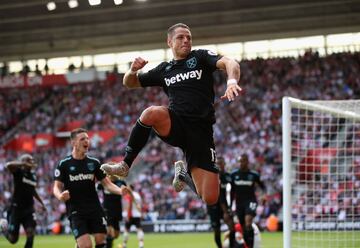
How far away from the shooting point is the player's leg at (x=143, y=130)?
7699 millimetres

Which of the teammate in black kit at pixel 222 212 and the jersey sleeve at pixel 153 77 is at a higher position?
the jersey sleeve at pixel 153 77

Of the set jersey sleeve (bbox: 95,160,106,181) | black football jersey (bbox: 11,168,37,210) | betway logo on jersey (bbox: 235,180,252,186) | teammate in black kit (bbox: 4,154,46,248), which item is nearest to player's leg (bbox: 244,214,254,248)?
betway logo on jersey (bbox: 235,180,252,186)

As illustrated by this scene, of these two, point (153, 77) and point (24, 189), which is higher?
point (153, 77)

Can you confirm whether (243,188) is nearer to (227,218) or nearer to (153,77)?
(227,218)

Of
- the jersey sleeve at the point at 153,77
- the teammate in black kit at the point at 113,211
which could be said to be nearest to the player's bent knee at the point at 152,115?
the jersey sleeve at the point at 153,77

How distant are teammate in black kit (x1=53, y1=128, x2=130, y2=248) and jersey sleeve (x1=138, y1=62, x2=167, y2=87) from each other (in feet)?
8.37

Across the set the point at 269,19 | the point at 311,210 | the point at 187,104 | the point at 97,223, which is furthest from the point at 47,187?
the point at 187,104

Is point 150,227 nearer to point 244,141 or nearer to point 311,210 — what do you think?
point 244,141

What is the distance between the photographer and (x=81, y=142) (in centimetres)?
1075

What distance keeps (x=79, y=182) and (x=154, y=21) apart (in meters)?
24.6

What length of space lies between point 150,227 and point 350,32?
52.7 ft

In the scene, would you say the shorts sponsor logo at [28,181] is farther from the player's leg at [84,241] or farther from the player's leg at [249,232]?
the player's leg at [84,241]

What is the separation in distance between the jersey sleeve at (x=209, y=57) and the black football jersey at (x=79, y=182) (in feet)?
11.9

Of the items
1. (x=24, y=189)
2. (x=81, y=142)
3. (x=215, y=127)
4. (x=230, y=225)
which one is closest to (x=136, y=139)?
(x=81, y=142)
